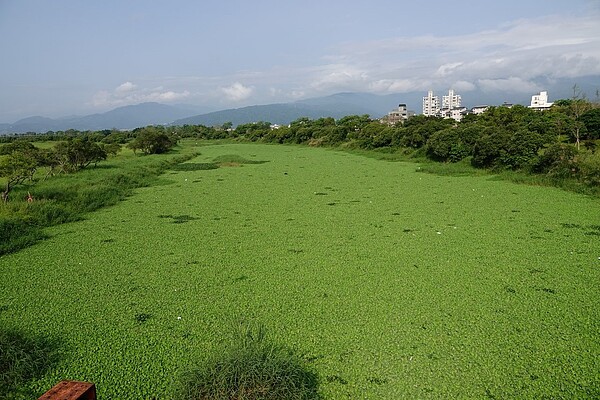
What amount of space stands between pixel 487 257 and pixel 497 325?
1856 millimetres

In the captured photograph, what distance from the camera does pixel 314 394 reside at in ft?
8.95

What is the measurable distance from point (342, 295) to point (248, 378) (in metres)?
1.81

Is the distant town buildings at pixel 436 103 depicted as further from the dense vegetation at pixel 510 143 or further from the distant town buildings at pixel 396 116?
the dense vegetation at pixel 510 143

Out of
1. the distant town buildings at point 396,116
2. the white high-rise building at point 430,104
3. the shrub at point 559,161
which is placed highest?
the white high-rise building at point 430,104

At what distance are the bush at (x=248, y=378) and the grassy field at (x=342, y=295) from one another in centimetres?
23

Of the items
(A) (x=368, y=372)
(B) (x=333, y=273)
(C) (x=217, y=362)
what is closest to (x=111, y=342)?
(C) (x=217, y=362)

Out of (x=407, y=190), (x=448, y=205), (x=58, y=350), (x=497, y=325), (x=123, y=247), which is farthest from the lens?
(x=407, y=190)

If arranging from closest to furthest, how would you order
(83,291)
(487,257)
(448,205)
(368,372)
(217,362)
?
(217,362)
(368,372)
(83,291)
(487,257)
(448,205)

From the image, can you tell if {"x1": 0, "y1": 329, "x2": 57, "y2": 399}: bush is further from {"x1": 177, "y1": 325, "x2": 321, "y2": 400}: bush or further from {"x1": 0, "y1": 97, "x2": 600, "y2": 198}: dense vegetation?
{"x1": 0, "y1": 97, "x2": 600, "y2": 198}: dense vegetation

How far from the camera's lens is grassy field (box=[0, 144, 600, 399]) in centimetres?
296

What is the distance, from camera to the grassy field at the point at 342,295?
2957 mm

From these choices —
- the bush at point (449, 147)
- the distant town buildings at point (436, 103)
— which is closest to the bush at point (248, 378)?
the bush at point (449, 147)

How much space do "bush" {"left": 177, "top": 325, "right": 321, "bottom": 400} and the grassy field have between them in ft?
0.75

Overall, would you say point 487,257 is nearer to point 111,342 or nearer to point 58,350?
point 111,342
